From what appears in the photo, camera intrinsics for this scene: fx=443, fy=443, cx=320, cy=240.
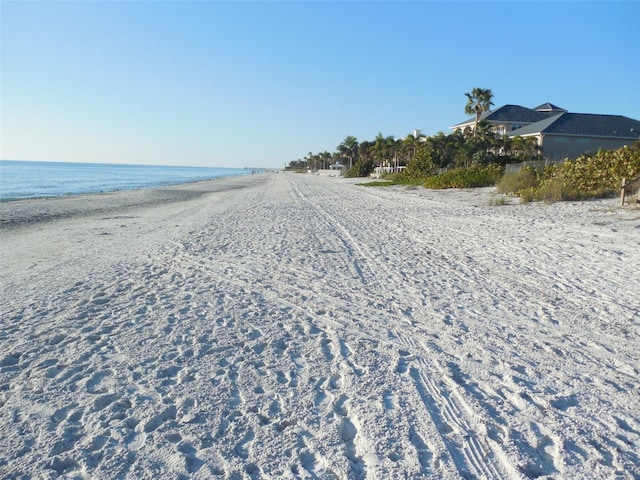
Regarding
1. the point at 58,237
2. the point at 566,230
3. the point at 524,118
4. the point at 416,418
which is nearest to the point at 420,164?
the point at 524,118

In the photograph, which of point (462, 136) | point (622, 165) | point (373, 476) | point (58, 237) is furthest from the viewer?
point (462, 136)

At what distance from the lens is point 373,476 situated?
271cm

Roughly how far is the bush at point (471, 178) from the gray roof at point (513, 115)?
25398 millimetres

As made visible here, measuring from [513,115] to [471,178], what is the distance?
30093 mm

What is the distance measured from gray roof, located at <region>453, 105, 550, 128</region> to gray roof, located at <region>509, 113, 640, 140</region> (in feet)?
29.4

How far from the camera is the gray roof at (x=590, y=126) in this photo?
37.7 m

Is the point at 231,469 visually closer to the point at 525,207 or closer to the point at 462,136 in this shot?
the point at 525,207

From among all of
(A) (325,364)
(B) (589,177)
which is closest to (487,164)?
(B) (589,177)

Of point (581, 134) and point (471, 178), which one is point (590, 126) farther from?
point (471, 178)

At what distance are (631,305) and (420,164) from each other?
108ft

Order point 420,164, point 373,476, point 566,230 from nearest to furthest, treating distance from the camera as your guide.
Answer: point 373,476 → point 566,230 → point 420,164

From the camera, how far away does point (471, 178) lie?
2520 centimetres

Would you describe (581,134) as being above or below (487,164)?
above

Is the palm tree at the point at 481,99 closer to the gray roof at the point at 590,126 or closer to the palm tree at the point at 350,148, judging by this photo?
the gray roof at the point at 590,126
